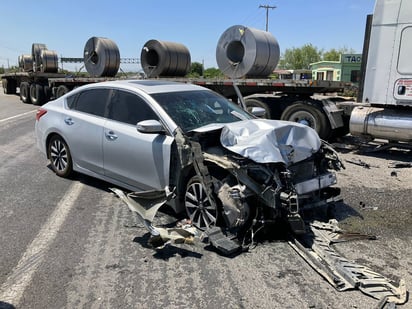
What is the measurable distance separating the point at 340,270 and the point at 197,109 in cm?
258

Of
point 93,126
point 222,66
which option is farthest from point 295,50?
point 93,126

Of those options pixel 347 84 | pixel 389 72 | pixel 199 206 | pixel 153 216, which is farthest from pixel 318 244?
pixel 347 84

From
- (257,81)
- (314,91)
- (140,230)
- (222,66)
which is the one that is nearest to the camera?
(140,230)

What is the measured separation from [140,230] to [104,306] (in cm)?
146

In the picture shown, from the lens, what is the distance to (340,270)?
351 cm

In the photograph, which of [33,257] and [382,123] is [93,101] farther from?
[382,123]

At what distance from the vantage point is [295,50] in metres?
87.9

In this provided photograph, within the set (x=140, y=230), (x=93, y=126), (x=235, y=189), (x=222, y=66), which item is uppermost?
(x=222, y=66)

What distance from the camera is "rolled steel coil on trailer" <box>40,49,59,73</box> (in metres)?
22.8

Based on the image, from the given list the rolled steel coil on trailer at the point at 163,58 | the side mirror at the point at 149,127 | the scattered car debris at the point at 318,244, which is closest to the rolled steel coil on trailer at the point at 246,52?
the rolled steel coil on trailer at the point at 163,58

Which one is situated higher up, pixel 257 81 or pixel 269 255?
pixel 257 81

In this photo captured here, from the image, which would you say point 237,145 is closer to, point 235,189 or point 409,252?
point 235,189

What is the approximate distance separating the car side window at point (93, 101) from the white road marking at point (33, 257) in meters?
1.27

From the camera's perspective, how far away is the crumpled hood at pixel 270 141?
4027 mm
